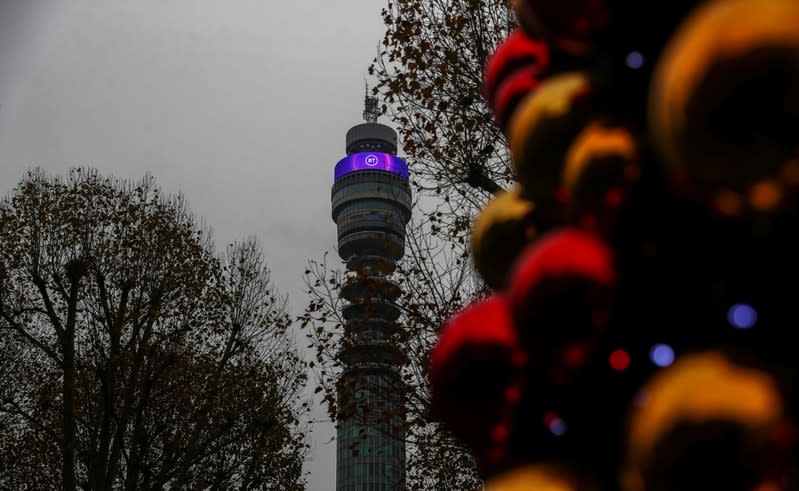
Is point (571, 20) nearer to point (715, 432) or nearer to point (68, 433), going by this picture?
point (715, 432)

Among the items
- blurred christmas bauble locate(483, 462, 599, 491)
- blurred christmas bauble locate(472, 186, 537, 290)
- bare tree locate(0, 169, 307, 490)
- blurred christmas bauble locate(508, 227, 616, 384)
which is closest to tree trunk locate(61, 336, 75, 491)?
bare tree locate(0, 169, 307, 490)

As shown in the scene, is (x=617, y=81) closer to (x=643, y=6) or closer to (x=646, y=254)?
(x=643, y=6)

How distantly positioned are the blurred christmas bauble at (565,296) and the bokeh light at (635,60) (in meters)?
0.32

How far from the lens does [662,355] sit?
1221mm

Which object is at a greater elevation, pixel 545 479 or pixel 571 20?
pixel 571 20

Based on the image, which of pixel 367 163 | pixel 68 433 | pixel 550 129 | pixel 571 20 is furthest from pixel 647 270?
pixel 367 163

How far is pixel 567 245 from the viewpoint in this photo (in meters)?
1.23

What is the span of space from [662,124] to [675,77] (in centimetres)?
7

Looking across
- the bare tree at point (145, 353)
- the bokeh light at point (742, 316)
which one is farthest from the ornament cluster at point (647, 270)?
the bare tree at point (145, 353)

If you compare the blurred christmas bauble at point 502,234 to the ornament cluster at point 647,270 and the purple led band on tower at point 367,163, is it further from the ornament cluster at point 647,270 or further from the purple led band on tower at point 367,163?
the purple led band on tower at point 367,163

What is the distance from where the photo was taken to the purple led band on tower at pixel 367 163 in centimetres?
8600

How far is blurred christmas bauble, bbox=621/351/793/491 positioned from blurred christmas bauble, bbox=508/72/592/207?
19.2 inches

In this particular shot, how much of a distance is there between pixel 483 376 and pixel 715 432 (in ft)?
1.74

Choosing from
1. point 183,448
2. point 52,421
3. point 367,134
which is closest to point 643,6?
point 183,448
